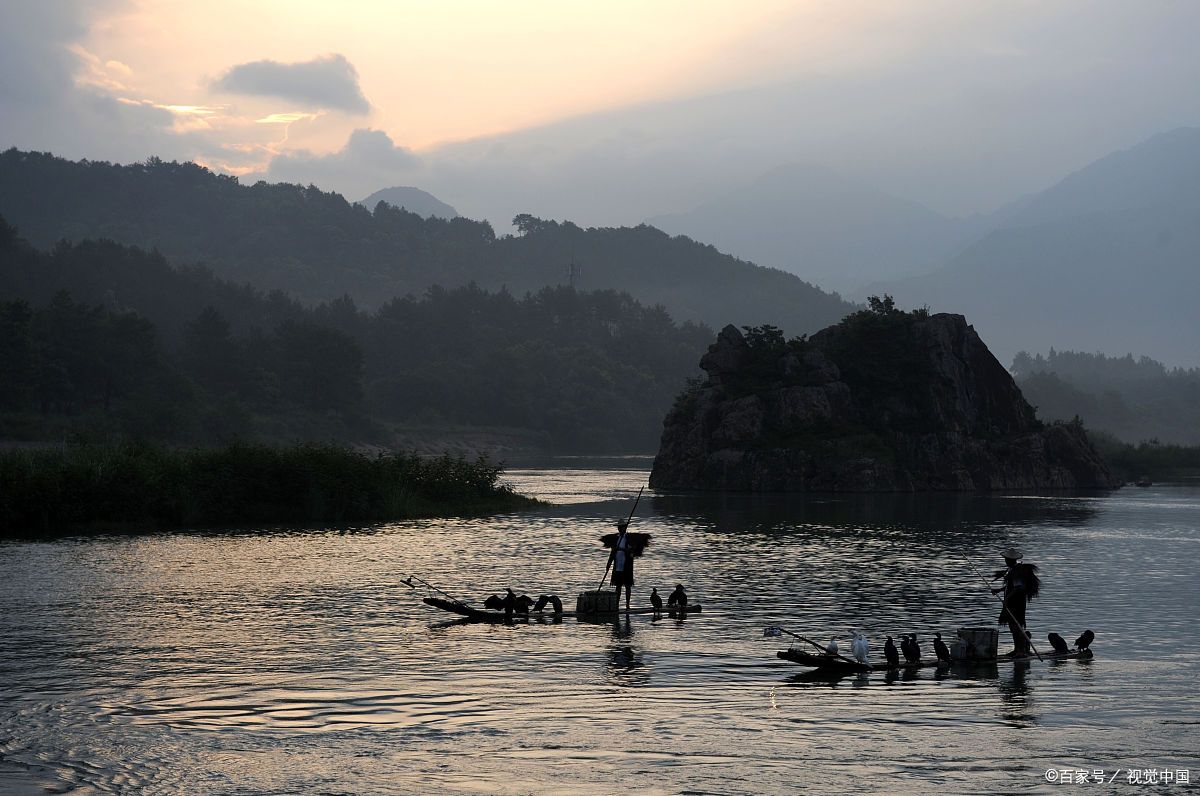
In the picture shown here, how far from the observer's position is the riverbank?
58.5 m

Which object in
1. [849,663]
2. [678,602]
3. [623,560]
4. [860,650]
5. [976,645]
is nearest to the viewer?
[849,663]

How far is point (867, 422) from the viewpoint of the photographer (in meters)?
122

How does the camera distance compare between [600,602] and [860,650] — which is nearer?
[860,650]

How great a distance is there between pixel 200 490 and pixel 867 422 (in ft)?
245

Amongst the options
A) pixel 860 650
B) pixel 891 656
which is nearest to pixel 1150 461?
pixel 891 656

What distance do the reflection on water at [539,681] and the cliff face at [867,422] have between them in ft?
196

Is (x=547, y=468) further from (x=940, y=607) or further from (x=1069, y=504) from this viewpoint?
(x=940, y=607)

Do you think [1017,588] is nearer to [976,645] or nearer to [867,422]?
[976,645]

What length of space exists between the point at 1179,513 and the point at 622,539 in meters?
64.5

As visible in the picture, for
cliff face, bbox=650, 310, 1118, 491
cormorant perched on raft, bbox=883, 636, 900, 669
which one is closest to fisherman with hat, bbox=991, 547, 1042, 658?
cormorant perched on raft, bbox=883, 636, 900, 669

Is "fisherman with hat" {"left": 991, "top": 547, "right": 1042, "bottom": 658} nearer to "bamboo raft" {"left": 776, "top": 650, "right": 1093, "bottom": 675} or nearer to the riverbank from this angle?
"bamboo raft" {"left": 776, "top": 650, "right": 1093, "bottom": 675}

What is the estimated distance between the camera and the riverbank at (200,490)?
58469mm

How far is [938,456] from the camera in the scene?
118 metres

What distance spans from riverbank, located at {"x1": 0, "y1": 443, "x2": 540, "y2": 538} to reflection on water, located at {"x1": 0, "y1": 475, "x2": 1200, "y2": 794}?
6.81m
